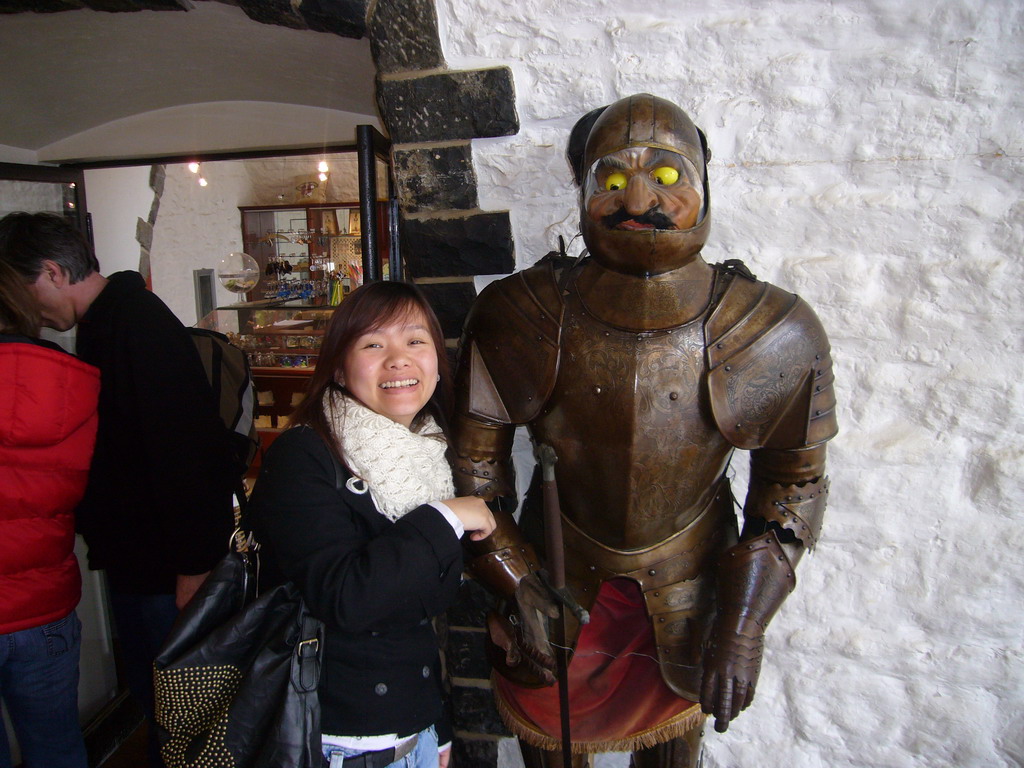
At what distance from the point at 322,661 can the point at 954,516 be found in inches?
51.2

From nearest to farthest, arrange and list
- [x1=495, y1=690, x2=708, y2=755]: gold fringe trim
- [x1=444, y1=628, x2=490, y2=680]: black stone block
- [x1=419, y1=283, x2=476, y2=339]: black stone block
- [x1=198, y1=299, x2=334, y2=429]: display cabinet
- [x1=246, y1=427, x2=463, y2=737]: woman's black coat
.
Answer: [x1=246, y1=427, x2=463, y2=737]: woman's black coat
[x1=495, y1=690, x2=708, y2=755]: gold fringe trim
[x1=419, y1=283, x2=476, y2=339]: black stone block
[x1=444, y1=628, x2=490, y2=680]: black stone block
[x1=198, y1=299, x2=334, y2=429]: display cabinet

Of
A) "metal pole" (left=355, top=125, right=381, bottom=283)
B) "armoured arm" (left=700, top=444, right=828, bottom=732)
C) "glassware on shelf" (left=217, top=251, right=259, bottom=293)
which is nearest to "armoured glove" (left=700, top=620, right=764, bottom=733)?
"armoured arm" (left=700, top=444, right=828, bottom=732)

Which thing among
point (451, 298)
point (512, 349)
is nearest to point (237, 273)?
point (451, 298)

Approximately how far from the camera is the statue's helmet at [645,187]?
1.07 meters

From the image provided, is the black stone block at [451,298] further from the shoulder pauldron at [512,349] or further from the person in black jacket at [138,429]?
the person in black jacket at [138,429]

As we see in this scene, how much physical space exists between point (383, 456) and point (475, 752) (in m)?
1.15

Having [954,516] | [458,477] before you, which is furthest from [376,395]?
[954,516]

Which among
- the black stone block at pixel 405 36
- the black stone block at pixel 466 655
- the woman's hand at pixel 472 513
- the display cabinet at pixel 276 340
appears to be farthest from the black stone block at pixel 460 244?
the display cabinet at pixel 276 340

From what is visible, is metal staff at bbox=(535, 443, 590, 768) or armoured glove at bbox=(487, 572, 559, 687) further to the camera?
armoured glove at bbox=(487, 572, 559, 687)

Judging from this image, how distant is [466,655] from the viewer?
68.3 inches

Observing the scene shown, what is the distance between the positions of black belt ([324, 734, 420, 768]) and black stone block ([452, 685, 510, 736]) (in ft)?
2.35

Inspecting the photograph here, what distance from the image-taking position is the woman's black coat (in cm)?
92

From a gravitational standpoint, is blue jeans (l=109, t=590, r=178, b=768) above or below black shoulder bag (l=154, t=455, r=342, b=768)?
below

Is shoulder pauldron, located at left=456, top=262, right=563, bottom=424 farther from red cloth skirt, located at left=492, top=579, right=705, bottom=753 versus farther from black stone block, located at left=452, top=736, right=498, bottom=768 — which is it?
black stone block, located at left=452, top=736, right=498, bottom=768
